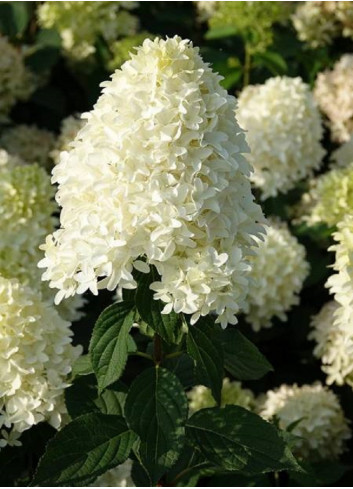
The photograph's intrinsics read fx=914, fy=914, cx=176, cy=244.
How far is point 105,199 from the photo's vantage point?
59.1 inches

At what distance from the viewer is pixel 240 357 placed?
191 cm

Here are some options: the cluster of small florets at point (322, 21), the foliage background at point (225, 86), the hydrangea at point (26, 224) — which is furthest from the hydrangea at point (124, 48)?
the hydrangea at point (26, 224)

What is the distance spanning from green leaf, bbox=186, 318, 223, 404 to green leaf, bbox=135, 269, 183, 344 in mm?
36

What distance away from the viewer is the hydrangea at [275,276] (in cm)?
260

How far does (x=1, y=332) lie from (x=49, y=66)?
1.92 m

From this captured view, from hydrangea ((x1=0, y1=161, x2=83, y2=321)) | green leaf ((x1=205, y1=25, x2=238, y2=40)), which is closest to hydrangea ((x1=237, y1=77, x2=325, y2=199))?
green leaf ((x1=205, y1=25, x2=238, y2=40))

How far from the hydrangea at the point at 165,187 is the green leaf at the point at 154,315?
6 cm

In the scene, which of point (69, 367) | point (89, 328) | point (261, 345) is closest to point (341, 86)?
point (261, 345)

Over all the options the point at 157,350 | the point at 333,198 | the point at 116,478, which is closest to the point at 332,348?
the point at 333,198

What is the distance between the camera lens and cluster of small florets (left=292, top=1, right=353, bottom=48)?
336cm

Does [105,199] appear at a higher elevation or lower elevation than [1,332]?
higher

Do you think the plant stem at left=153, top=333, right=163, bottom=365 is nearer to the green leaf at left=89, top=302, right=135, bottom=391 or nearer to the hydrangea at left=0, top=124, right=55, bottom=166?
the green leaf at left=89, top=302, right=135, bottom=391

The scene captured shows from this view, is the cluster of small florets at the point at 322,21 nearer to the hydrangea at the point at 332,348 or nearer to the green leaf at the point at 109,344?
the hydrangea at the point at 332,348

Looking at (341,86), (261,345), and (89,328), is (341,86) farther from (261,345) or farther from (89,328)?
(89,328)
